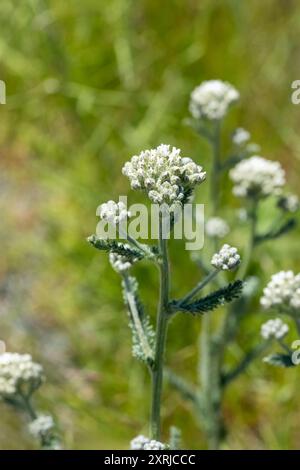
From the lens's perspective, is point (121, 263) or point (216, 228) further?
point (216, 228)

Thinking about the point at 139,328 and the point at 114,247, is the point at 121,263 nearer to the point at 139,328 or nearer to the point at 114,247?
the point at 139,328

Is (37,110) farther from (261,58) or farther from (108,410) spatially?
(108,410)

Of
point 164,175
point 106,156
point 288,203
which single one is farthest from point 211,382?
point 106,156

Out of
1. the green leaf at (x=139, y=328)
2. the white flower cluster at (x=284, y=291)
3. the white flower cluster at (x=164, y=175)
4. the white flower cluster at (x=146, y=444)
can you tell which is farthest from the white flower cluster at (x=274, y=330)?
the white flower cluster at (x=164, y=175)

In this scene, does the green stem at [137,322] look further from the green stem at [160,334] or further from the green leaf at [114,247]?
the green leaf at [114,247]

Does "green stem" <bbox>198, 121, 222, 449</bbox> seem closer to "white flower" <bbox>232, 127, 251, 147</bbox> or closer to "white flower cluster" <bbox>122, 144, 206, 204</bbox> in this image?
"white flower" <bbox>232, 127, 251, 147</bbox>

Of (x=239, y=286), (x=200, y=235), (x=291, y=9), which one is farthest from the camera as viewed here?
(x=291, y=9)
